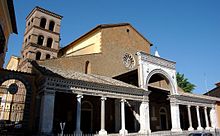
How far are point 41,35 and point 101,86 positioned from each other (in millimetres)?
14497

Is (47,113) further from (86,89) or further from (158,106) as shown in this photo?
(158,106)

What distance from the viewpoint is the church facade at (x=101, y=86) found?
45.0ft

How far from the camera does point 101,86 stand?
48.4 ft

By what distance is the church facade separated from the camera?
13705mm

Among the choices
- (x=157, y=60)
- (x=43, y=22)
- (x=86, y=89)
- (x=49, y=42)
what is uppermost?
(x=43, y=22)

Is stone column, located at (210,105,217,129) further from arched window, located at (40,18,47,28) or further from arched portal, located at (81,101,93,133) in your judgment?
arched window, located at (40,18,47,28)

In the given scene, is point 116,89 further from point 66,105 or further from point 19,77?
point 19,77

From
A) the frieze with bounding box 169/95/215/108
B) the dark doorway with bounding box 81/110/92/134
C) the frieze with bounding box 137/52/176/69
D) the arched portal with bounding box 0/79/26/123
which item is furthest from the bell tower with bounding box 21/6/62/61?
the frieze with bounding box 169/95/215/108

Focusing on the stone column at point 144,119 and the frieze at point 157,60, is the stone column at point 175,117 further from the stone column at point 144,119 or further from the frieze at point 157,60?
the frieze at point 157,60

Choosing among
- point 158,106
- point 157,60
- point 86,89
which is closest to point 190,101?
point 158,106

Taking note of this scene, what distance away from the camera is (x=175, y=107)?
19.4m

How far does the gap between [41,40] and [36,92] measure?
12862 millimetres

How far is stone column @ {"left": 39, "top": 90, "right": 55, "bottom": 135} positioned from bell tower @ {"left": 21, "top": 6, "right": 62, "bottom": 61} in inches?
505

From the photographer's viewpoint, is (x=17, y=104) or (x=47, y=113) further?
(x=17, y=104)
